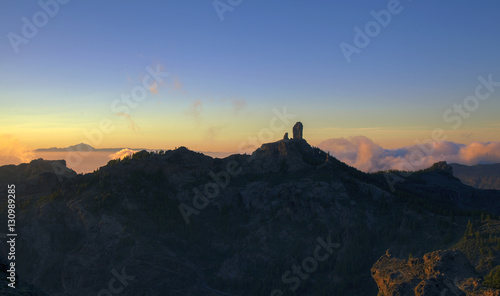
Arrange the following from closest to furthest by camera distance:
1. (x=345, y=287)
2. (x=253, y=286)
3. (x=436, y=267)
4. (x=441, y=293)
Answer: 1. (x=441, y=293)
2. (x=436, y=267)
3. (x=345, y=287)
4. (x=253, y=286)

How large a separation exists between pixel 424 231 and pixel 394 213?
907 inches

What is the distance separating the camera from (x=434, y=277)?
8944 cm

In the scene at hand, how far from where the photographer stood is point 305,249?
19650cm

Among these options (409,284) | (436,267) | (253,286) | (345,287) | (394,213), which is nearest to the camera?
(436,267)

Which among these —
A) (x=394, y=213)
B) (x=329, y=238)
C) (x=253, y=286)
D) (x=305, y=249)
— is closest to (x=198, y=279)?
(x=253, y=286)

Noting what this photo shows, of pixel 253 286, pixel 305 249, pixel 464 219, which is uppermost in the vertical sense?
pixel 464 219

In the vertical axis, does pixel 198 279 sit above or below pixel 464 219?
below

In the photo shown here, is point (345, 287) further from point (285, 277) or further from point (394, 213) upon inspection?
point (394, 213)

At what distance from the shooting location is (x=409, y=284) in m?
103

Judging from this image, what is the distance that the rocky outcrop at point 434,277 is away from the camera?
87938 mm

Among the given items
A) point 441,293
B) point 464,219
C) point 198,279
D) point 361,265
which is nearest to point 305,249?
point 361,265

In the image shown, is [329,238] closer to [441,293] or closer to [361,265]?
[361,265]

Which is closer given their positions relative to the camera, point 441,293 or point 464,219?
point 441,293

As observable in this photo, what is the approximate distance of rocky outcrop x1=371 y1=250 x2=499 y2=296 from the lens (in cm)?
8794
